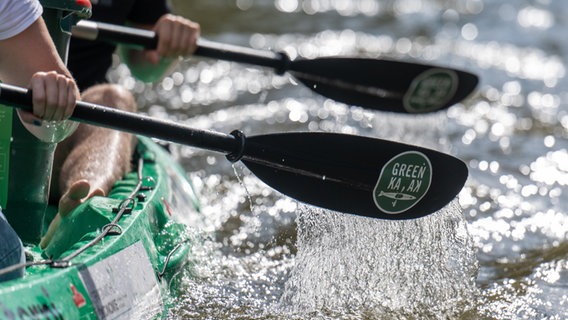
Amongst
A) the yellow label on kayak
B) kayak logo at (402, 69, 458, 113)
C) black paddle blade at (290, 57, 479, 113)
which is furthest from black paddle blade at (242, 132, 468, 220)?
kayak logo at (402, 69, 458, 113)

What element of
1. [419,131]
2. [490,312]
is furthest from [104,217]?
[419,131]

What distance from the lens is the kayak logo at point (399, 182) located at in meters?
3.28

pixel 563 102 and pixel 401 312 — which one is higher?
pixel 401 312

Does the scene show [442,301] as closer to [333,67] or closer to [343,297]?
[343,297]

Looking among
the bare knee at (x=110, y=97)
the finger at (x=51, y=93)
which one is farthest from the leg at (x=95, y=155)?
the finger at (x=51, y=93)

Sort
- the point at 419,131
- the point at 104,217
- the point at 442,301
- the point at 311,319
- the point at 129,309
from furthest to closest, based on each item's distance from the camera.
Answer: the point at 419,131
the point at 442,301
the point at 311,319
the point at 104,217
the point at 129,309

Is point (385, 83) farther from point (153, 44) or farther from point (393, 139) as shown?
point (153, 44)

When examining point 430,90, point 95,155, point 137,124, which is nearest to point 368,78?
point 430,90

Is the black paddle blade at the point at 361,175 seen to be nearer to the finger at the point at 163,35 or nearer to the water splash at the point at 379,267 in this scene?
the water splash at the point at 379,267

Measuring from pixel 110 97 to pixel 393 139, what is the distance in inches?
82.9

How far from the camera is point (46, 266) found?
9.00ft

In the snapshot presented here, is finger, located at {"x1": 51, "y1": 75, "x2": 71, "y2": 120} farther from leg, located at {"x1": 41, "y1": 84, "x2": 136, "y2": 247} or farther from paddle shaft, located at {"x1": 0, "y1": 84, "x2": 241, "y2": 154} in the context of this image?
leg, located at {"x1": 41, "y1": 84, "x2": 136, "y2": 247}

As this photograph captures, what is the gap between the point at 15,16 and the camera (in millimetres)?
2518

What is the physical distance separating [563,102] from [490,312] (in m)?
3.30
